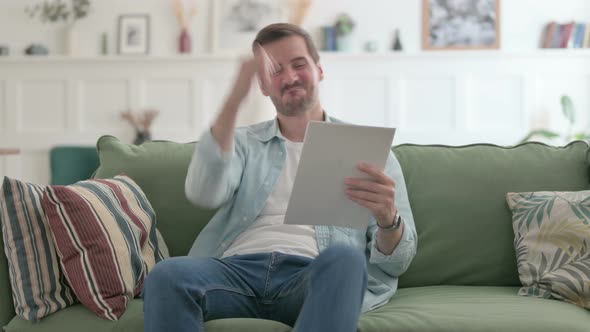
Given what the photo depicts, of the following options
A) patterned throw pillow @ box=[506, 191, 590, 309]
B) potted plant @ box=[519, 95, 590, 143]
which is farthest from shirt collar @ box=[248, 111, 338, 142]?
potted plant @ box=[519, 95, 590, 143]

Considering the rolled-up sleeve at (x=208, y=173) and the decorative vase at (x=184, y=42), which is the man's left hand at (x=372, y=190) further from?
the decorative vase at (x=184, y=42)

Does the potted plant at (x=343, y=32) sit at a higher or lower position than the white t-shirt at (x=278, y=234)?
higher

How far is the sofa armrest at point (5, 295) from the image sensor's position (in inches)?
69.6

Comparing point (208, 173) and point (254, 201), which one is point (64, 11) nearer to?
point (254, 201)

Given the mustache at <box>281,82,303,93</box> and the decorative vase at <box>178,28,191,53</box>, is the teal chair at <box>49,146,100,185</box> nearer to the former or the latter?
the decorative vase at <box>178,28,191,53</box>

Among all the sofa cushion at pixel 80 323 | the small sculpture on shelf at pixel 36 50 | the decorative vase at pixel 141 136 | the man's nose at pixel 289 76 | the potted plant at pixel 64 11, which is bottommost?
the sofa cushion at pixel 80 323

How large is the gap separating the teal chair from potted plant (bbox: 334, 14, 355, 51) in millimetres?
2256

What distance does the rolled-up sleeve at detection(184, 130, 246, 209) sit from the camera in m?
1.66

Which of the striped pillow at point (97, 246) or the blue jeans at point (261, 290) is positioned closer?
the blue jeans at point (261, 290)

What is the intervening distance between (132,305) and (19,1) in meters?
5.16

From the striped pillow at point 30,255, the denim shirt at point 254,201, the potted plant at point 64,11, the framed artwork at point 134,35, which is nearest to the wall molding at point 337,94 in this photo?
the framed artwork at point 134,35

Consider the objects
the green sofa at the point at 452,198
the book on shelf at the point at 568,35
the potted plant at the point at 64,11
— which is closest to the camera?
the green sofa at the point at 452,198

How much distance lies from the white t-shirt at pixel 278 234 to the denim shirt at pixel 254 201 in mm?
18

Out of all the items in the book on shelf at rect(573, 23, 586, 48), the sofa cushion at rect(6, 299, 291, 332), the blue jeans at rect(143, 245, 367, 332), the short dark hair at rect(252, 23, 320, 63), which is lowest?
the sofa cushion at rect(6, 299, 291, 332)
